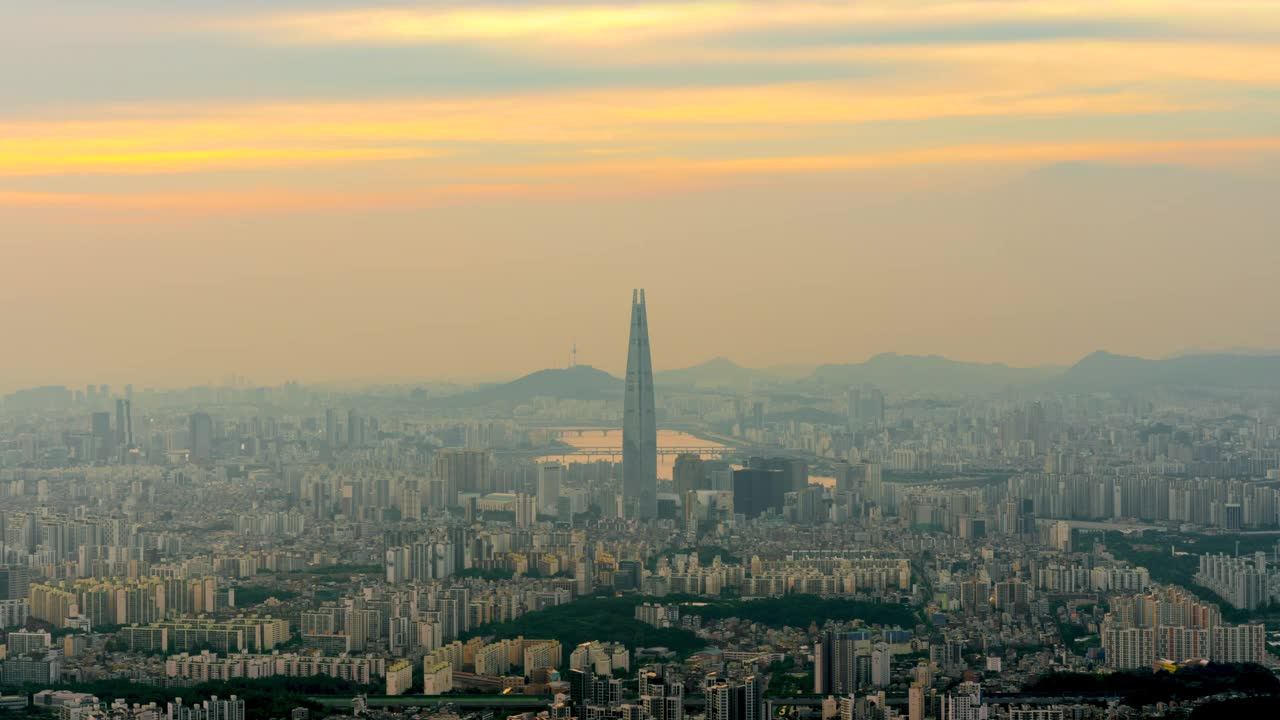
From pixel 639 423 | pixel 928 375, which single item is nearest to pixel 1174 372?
pixel 928 375

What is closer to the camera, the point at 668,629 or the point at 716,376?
the point at 668,629

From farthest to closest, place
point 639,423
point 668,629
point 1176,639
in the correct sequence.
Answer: point 639,423, point 668,629, point 1176,639

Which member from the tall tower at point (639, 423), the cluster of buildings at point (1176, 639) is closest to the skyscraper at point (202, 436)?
the tall tower at point (639, 423)

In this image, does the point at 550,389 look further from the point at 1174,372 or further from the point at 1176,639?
the point at 1176,639

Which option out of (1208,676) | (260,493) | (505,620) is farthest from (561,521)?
(1208,676)

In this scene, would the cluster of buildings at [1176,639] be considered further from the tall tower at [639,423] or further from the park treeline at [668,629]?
the tall tower at [639,423]

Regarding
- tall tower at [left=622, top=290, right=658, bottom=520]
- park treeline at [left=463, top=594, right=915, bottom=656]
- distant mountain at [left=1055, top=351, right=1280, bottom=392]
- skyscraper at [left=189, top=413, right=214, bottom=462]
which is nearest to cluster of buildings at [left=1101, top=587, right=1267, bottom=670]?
park treeline at [left=463, top=594, right=915, bottom=656]
